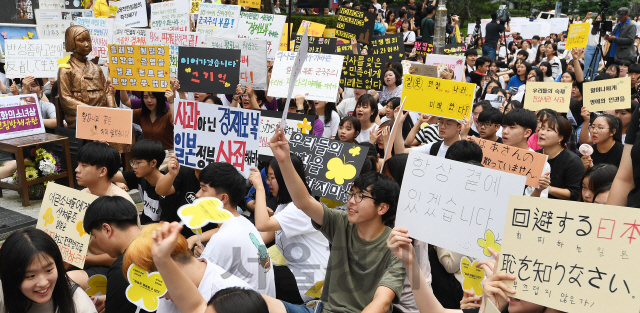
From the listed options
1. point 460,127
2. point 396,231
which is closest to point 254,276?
point 396,231

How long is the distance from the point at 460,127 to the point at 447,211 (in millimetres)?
3214

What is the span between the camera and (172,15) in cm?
998

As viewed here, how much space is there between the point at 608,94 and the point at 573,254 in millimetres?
5450

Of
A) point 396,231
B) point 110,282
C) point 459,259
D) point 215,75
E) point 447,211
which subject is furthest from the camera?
point 215,75

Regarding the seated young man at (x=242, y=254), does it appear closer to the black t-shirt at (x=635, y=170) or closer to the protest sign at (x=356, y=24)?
the black t-shirt at (x=635, y=170)

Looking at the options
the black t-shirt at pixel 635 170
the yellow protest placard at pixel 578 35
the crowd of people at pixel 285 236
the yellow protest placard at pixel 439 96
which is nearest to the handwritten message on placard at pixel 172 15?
the crowd of people at pixel 285 236

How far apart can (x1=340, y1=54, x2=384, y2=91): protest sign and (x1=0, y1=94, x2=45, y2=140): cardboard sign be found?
4.36 m

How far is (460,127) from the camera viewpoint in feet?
19.2

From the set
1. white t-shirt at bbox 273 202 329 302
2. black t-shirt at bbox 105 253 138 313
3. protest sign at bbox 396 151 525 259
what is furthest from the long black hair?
protest sign at bbox 396 151 525 259

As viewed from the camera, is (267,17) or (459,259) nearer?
(459,259)

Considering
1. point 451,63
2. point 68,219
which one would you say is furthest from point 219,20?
point 68,219

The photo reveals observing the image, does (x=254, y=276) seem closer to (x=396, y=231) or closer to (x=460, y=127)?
(x=396, y=231)

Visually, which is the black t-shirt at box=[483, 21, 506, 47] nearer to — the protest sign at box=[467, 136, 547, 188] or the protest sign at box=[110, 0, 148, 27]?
the protest sign at box=[110, 0, 148, 27]

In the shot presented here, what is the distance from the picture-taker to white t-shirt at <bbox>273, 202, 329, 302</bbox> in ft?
12.5
